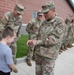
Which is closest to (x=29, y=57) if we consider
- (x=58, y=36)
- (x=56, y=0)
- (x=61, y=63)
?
(x=61, y=63)

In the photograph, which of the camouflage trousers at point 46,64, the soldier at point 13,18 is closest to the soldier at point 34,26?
the soldier at point 13,18

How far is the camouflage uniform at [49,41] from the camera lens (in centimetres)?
344

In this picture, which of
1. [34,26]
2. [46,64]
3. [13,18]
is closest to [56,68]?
[34,26]

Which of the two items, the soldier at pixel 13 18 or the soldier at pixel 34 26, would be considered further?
the soldier at pixel 34 26

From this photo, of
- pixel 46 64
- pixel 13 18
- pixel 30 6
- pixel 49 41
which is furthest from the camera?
pixel 30 6

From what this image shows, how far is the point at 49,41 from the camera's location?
11.2 feet

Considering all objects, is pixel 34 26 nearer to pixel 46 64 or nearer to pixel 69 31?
pixel 46 64

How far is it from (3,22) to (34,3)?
978cm

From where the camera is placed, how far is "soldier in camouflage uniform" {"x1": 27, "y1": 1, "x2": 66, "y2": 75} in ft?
11.2

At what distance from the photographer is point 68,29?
9.97 metres

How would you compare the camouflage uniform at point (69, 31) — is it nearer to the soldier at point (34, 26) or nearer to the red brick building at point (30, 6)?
the red brick building at point (30, 6)

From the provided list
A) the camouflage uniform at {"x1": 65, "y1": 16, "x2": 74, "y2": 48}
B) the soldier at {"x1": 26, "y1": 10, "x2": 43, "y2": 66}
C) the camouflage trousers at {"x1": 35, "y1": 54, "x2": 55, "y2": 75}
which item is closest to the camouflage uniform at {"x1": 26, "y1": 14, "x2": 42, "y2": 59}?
the soldier at {"x1": 26, "y1": 10, "x2": 43, "y2": 66}

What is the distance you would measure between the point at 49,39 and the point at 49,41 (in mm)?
42

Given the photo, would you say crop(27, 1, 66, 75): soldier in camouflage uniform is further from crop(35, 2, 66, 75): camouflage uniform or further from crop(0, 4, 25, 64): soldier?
crop(0, 4, 25, 64): soldier
